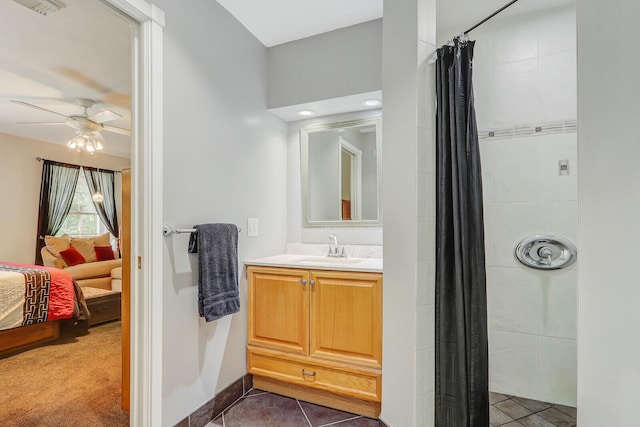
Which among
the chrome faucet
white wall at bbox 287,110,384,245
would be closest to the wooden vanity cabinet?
the chrome faucet

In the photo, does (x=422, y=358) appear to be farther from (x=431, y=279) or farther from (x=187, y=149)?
(x=187, y=149)

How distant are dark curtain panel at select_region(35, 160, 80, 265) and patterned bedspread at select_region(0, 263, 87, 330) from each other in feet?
6.67

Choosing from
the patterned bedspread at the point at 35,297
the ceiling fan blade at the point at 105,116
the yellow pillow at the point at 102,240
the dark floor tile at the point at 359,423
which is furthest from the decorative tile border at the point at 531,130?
the yellow pillow at the point at 102,240

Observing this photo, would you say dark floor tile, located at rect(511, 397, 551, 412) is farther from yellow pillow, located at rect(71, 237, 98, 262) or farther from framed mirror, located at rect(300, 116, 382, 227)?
yellow pillow, located at rect(71, 237, 98, 262)

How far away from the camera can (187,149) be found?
1715mm

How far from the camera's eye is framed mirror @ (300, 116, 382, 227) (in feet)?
7.94

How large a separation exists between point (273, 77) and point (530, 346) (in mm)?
2472

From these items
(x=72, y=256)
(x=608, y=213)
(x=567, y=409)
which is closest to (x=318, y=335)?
(x=567, y=409)

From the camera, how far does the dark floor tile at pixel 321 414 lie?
73.2 inches

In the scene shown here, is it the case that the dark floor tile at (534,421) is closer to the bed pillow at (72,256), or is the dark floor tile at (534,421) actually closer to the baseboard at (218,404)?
the baseboard at (218,404)

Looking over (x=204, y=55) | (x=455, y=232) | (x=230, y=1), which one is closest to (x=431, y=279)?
(x=455, y=232)

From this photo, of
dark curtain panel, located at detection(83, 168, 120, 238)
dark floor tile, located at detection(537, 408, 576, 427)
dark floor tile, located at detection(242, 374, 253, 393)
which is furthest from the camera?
dark curtain panel, located at detection(83, 168, 120, 238)

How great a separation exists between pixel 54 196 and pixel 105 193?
787mm

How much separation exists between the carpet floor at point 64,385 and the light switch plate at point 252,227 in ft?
4.21
